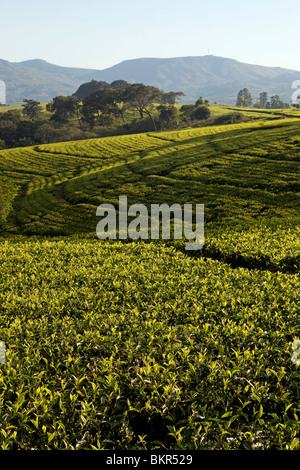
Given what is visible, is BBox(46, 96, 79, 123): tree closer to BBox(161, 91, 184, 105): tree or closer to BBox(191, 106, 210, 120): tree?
BBox(161, 91, 184, 105): tree

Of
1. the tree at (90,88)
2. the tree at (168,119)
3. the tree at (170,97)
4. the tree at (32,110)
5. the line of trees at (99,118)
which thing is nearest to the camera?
the line of trees at (99,118)

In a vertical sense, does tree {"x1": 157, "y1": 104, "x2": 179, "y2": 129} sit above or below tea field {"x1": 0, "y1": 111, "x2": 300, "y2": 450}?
above

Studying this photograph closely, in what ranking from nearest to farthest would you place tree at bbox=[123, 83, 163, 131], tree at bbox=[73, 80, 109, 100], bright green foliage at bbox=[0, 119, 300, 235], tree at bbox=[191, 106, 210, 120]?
bright green foliage at bbox=[0, 119, 300, 235]
tree at bbox=[191, 106, 210, 120]
tree at bbox=[123, 83, 163, 131]
tree at bbox=[73, 80, 109, 100]

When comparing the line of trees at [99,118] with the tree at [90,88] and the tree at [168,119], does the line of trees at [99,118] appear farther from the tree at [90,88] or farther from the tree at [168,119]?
the tree at [90,88]

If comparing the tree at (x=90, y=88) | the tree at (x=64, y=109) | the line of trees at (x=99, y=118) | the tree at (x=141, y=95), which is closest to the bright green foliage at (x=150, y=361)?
the line of trees at (x=99, y=118)

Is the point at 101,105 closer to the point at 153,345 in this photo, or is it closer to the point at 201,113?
the point at 201,113

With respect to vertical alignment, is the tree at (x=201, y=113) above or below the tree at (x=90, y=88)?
below

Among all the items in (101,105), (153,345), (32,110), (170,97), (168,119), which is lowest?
(153,345)

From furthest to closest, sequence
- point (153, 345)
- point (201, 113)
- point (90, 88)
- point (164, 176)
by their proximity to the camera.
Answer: point (90, 88)
point (201, 113)
point (164, 176)
point (153, 345)

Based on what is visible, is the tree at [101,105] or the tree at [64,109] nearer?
the tree at [101,105]

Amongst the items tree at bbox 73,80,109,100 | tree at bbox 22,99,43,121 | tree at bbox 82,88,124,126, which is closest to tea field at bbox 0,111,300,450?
tree at bbox 82,88,124,126

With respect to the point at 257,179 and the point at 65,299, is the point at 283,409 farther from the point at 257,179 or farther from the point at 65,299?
the point at 257,179

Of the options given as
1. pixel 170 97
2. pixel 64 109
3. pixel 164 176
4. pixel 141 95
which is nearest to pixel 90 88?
pixel 170 97

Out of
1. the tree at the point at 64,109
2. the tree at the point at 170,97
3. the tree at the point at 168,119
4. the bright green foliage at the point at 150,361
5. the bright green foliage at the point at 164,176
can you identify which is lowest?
the bright green foliage at the point at 150,361
